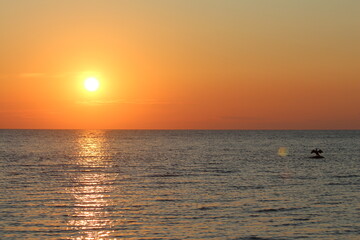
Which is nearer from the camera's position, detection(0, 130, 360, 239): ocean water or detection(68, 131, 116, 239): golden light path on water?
detection(0, 130, 360, 239): ocean water

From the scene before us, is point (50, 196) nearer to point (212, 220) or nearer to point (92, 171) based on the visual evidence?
point (212, 220)

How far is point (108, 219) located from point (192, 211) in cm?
654

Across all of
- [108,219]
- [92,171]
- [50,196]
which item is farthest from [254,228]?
[92,171]

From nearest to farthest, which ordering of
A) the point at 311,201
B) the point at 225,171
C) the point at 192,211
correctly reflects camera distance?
1. the point at 192,211
2. the point at 311,201
3. the point at 225,171

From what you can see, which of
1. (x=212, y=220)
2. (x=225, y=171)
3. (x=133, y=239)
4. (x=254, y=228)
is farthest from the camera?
(x=225, y=171)

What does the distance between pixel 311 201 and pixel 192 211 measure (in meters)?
11.3

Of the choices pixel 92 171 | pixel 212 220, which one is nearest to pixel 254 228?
pixel 212 220

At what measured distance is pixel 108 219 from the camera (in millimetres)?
35781

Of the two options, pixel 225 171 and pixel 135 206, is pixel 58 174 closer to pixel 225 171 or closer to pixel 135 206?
pixel 225 171

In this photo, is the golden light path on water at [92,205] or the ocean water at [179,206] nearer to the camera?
the ocean water at [179,206]

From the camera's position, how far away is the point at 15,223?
3394 centimetres

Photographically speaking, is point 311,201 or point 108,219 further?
point 311,201

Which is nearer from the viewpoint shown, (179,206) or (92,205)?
(179,206)

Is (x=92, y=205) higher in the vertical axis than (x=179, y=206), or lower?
higher
